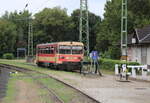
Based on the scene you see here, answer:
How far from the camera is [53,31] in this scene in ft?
333

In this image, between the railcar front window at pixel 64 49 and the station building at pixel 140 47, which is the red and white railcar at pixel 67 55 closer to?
the railcar front window at pixel 64 49

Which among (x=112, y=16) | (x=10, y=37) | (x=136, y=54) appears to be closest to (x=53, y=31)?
(x=10, y=37)

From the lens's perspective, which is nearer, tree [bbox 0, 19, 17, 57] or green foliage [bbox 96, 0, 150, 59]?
green foliage [bbox 96, 0, 150, 59]

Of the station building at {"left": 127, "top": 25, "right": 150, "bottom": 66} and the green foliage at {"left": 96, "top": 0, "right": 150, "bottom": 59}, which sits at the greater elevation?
the green foliage at {"left": 96, "top": 0, "right": 150, "bottom": 59}

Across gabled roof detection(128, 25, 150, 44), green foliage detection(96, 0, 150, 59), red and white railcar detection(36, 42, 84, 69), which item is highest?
green foliage detection(96, 0, 150, 59)

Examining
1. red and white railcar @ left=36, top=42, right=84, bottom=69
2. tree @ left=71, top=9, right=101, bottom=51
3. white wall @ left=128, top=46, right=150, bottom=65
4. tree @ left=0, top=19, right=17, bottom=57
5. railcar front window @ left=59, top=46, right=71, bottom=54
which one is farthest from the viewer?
tree @ left=71, top=9, right=101, bottom=51

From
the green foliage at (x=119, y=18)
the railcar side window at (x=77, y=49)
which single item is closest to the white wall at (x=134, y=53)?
the railcar side window at (x=77, y=49)

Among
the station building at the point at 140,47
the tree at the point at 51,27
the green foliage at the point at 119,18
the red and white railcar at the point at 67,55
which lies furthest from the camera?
the tree at the point at 51,27

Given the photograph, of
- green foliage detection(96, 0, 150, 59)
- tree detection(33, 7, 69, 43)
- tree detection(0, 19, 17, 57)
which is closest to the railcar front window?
green foliage detection(96, 0, 150, 59)

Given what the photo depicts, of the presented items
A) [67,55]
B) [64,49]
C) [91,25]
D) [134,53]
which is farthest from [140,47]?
[91,25]

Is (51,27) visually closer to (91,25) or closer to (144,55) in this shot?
(91,25)

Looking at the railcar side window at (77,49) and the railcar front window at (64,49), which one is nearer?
the railcar front window at (64,49)

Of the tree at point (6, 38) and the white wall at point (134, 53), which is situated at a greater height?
the tree at point (6, 38)

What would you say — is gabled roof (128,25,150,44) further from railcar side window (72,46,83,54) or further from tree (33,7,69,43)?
tree (33,7,69,43)
